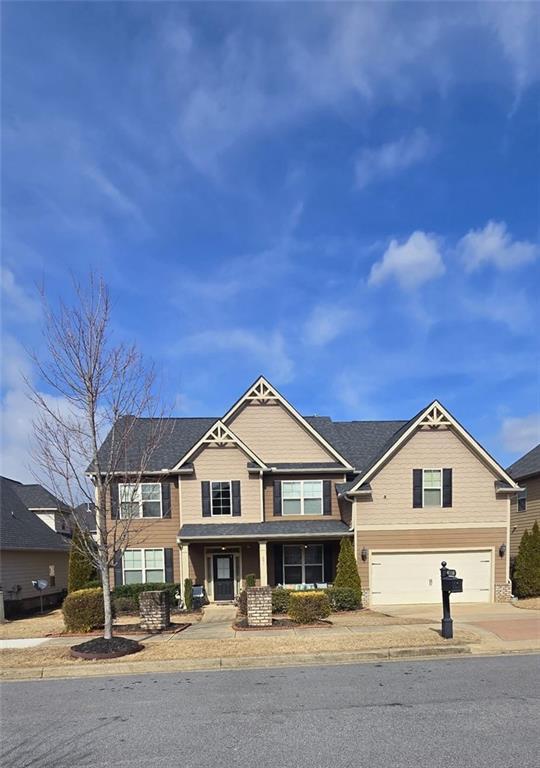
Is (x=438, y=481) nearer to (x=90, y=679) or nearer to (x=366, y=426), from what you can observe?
(x=366, y=426)

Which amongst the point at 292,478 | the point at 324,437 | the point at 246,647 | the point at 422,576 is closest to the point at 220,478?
the point at 292,478

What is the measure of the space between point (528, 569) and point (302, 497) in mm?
8843

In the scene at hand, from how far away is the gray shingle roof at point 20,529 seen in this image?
21.5 metres

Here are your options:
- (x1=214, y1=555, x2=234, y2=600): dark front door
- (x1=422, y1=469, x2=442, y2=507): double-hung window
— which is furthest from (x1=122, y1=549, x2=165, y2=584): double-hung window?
(x1=422, y1=469, x2=442, y2=507): double-hung window

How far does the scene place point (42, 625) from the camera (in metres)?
16.7

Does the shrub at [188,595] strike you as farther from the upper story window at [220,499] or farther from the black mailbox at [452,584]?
the black mailbox at [452,584]

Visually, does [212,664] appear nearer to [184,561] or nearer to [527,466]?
[184,561]

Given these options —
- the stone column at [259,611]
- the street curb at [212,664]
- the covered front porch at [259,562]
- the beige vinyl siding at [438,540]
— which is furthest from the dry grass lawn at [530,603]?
the stone column at [259,611]

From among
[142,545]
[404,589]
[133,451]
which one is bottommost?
[404,589]

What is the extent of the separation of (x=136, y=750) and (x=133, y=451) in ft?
49.3

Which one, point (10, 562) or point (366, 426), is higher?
point (366, 426)

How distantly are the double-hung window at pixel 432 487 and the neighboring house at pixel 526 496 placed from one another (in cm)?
786

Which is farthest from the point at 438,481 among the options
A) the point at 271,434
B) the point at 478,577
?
the point at 271,434

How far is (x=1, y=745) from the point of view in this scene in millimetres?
6402
